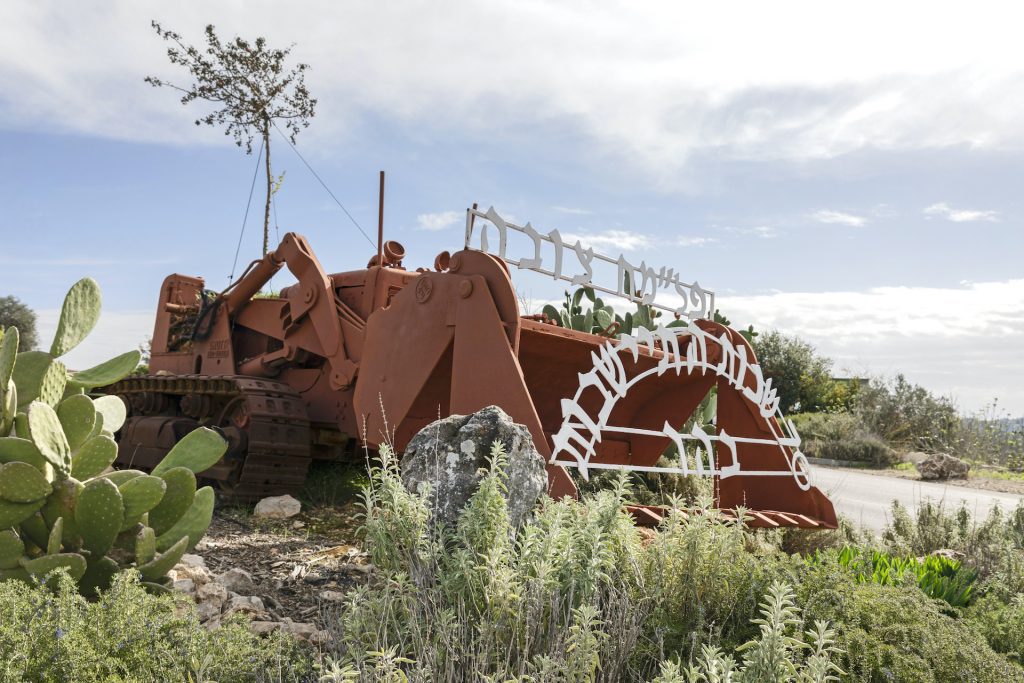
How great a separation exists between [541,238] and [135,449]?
4322mm

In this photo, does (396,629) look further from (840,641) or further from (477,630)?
(840,641)

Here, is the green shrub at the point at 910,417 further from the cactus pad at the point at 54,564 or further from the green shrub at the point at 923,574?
the cactus pad at the point at 54,564

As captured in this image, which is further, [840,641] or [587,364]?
[587,364]

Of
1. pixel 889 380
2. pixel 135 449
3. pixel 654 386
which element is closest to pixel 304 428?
pixel 135 449

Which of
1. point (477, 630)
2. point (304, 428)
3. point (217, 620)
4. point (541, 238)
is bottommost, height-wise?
point (217, 620)

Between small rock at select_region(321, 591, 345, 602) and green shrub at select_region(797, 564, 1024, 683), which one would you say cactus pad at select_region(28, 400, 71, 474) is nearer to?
small rock at select_region(321, 591, 345, 602)

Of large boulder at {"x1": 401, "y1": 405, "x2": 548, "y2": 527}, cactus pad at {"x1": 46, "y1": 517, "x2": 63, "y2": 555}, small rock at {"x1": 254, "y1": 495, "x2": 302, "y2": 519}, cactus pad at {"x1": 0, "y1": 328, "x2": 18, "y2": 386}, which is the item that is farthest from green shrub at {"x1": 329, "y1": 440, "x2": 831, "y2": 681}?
small rock at {"x1": 254, "y1": 495, "x2": 302, "y2": 519}

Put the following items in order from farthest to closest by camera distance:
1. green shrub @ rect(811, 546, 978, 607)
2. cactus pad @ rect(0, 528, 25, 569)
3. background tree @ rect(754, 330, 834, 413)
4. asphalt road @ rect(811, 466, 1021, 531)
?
background tree @ rect(754, 330, 834, 413) → asphalt road @ rect(811, 466, 1021, 531) → green shrub @ rect(811, 546, 978, 607) → cactus pad @ rect(0, 528, 25, 569)

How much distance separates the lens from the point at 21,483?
339 centimetres

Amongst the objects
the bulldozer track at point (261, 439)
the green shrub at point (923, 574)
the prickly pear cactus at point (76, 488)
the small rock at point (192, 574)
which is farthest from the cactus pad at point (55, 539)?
the green shrub at point (923, 574)

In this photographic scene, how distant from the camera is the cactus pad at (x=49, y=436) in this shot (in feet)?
10.9

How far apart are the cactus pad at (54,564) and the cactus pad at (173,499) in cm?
47

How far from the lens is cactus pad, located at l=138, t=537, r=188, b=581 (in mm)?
3537

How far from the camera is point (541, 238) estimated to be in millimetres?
5590
